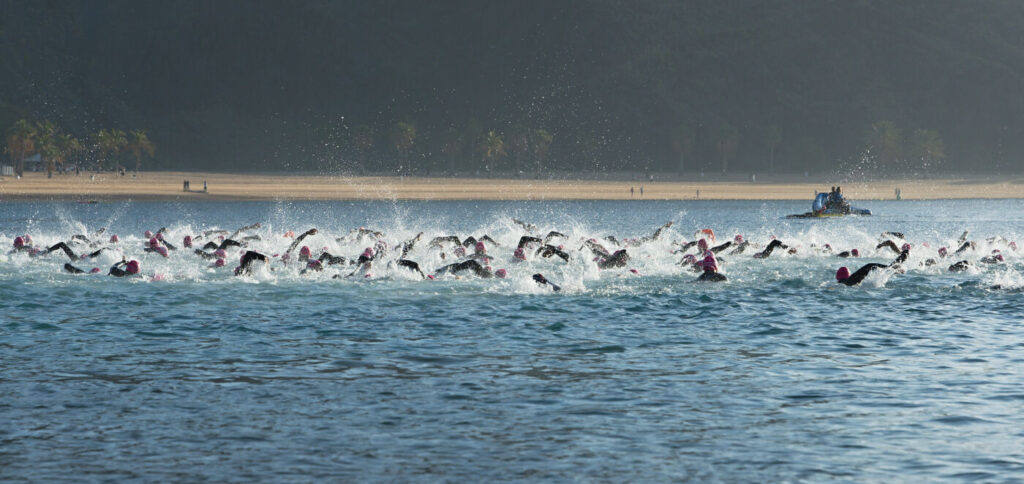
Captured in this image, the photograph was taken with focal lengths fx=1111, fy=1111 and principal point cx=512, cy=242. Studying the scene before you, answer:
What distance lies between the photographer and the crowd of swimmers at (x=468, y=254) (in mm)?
28641

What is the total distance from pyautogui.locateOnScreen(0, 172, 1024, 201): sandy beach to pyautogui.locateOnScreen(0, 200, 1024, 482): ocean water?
3379 inches

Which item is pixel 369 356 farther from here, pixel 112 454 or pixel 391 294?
pixel 391 294

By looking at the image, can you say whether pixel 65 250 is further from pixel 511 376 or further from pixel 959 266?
pixel 959 266

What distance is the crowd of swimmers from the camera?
94.0 ft

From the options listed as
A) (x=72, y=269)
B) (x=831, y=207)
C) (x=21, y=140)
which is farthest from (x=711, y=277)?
(x=21, y=140)

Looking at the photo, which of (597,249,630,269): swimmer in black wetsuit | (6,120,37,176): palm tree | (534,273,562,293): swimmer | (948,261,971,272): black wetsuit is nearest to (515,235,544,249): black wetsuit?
(597,249,630,269): swimmer in black wetsuit

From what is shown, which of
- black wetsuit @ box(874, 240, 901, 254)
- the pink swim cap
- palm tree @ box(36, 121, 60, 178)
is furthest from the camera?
palm tree @ box(36, 121, 60, 178)

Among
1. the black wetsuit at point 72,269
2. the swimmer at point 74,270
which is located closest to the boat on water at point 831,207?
the swimmer at point 74,270

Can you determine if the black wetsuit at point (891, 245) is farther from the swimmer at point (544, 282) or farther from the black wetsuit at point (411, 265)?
the black wetsuit at point (411, 265)

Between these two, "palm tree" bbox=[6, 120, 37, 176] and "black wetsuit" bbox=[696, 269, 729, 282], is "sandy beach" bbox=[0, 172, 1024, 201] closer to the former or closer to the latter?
"palm tree" bbox=[6, 120, 37, 176]

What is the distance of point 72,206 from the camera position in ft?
313

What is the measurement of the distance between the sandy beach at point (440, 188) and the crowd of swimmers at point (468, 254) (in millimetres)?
73322

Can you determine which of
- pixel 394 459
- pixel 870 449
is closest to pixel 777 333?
pixel 870 449

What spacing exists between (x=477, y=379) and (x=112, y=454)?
5399mm
